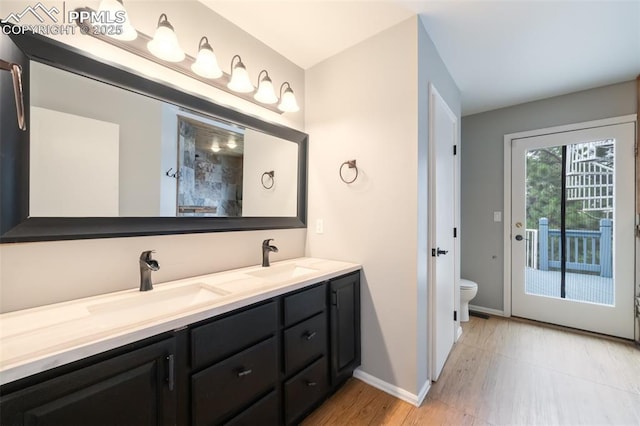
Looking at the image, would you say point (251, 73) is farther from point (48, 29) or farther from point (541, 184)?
point (541, 184)

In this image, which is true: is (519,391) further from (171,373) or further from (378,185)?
(171,373)

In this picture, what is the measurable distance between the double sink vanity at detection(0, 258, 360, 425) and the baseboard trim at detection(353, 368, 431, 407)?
7.6 inches

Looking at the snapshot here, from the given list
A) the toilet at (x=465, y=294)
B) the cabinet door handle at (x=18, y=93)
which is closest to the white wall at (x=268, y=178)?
the cabinet door handle at (x=18, y=93)

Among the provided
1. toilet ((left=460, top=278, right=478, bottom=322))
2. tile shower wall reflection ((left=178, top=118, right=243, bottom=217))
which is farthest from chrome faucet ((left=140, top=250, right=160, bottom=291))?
toilet ((left=460, top=278, right=478, bottom=322))

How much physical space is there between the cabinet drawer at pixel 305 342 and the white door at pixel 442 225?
0.83 m

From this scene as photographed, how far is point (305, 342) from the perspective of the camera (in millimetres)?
1452

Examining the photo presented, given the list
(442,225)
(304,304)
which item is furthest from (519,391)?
(304,304)

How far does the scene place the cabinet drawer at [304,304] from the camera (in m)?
1.35

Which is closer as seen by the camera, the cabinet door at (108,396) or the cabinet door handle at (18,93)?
the cabinet door at (108,396)

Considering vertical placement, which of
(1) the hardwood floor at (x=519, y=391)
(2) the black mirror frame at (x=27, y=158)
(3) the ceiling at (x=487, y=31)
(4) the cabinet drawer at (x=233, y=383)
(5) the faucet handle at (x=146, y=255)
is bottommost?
(1) the hardwood floor at (x=519, y=391)

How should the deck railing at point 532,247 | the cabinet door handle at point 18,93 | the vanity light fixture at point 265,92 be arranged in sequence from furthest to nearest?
the deck railing at point 532,247 < the vanity light fixture at point 265,92 < the cabinet door handle at point 18,93

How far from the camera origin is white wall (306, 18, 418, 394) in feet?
5.50

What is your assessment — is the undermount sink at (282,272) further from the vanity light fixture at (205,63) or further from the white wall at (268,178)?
the vanity light fixture at (205,63)

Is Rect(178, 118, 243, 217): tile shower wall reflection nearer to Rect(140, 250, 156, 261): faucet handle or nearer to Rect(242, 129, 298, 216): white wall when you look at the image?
Rect(242, 129, 298, 216): white wall
